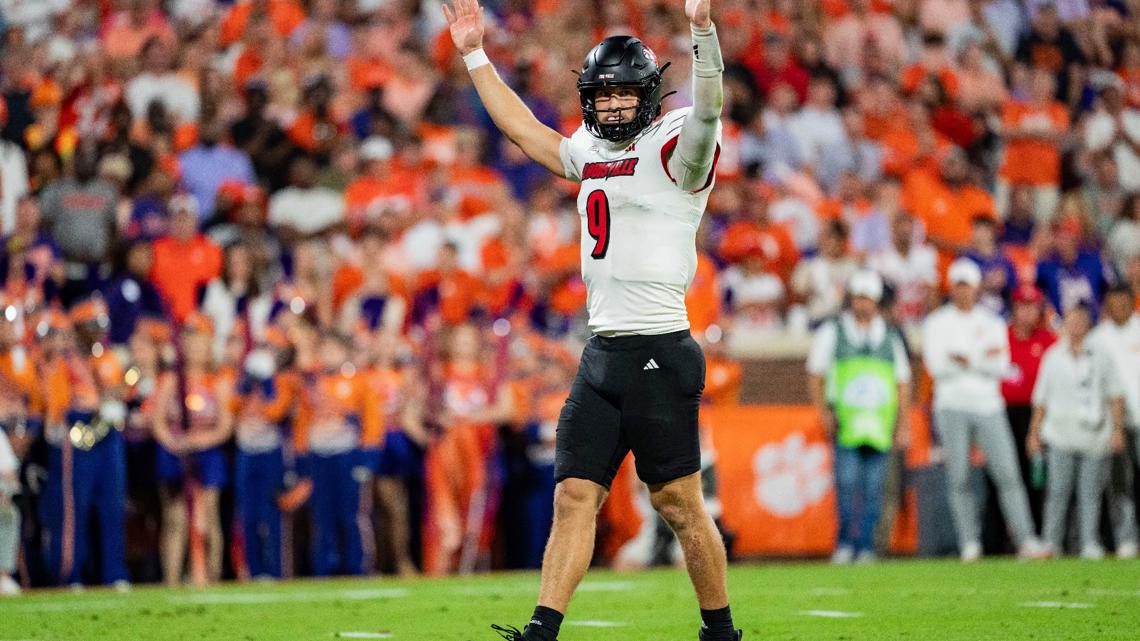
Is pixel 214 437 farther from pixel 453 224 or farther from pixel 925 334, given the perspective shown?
pixel 925 334

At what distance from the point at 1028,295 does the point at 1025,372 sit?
2.29ft

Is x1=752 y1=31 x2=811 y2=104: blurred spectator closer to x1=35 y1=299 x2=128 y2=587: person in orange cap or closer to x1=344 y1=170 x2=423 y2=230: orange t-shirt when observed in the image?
x1=344 y1=170 x2=423 y2=230: orange t-shirt

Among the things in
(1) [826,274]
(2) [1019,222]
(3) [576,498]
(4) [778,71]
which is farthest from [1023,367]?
(3) [576,498]

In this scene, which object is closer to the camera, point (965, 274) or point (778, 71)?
point (965, 274)

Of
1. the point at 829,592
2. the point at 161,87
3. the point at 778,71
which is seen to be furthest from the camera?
the point at 778,71

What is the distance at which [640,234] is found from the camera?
6855 mm

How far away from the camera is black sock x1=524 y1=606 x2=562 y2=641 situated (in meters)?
6.54

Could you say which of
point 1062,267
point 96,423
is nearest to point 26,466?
point 96,423

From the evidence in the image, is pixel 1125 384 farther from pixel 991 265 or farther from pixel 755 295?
pixel 755 295

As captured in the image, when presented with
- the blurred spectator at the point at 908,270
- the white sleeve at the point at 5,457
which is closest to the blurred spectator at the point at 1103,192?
the blurred spectator at the point at 908,270

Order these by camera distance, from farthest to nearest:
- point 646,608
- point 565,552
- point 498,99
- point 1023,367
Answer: point 1023,367, point 646,608, point 498,99, point 565,552

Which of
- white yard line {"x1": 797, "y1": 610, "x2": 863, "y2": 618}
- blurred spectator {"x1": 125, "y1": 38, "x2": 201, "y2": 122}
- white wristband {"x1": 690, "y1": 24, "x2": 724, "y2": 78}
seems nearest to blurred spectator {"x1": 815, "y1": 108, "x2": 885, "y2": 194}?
blurred spectator {"x1": 125, "y1": 38, "x2": 201, "y2": 122}

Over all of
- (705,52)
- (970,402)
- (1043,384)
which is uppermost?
(705,52)

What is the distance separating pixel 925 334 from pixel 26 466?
23.9 feet
